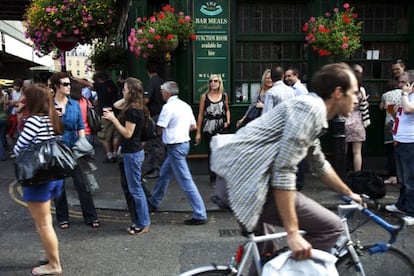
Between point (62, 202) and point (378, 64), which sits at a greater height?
point (378, 64)

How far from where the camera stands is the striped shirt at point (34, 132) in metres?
3.91

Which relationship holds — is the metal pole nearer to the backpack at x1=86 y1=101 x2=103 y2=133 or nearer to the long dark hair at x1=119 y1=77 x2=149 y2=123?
the long dark hair at x1=119 y1=77 x2=149 y2=123

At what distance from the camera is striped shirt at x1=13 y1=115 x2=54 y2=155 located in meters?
3.91

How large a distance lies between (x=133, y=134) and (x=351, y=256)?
2.74 metres

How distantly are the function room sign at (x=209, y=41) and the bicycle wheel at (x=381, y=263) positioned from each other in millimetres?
5103

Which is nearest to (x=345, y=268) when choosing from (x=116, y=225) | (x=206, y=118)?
(x=116, y=225)

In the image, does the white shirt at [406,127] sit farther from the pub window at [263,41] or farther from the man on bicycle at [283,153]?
the man on bicycle at [283,153]

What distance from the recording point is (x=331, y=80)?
2422mm

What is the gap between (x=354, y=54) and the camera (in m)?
8.27

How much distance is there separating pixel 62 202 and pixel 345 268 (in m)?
3.56

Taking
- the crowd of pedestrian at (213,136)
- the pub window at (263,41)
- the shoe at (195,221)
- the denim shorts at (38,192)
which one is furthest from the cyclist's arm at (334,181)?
the pub window at (263,41)

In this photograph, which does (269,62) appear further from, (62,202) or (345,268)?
(345,268)

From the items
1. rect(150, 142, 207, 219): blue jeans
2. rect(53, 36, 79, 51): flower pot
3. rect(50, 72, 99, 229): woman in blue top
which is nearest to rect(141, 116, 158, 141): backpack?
rect(150, 142, 207, 219): blue jeans

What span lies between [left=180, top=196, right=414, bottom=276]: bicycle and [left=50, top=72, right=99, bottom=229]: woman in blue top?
301cm
